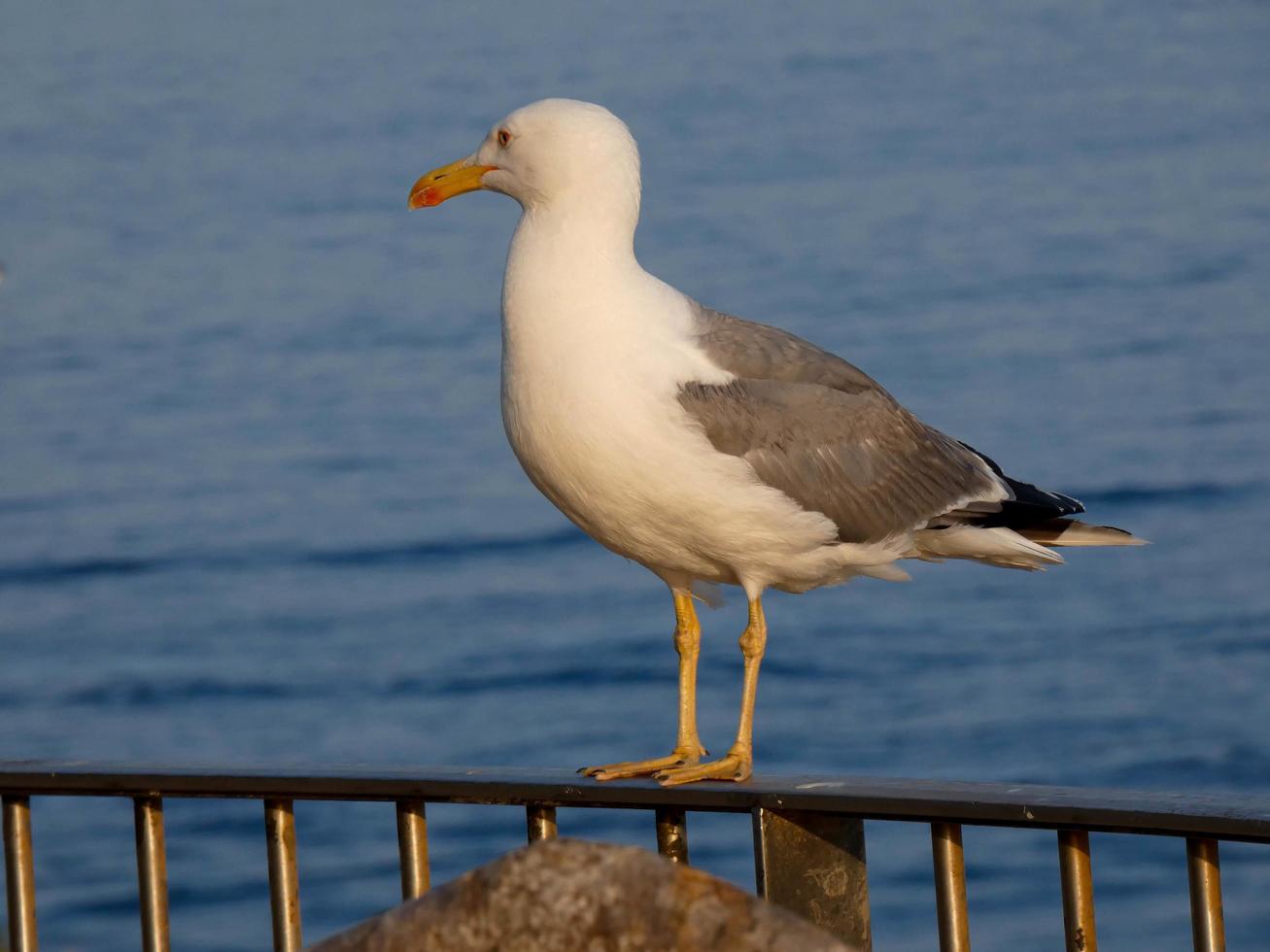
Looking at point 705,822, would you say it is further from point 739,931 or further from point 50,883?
point 739,931

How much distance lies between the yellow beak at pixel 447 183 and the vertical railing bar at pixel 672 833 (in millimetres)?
1651

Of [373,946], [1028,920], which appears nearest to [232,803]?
[1028,920]

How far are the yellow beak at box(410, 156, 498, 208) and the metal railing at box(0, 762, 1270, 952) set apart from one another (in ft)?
5.05

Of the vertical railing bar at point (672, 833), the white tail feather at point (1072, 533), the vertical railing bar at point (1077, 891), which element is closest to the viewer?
the vertical railing bar at point (1077, 891)

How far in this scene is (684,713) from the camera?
4.14 metres

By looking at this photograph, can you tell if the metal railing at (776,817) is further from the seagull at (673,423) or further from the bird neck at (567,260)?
the bird neck at (567,260)

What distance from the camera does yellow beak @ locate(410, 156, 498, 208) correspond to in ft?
14.0

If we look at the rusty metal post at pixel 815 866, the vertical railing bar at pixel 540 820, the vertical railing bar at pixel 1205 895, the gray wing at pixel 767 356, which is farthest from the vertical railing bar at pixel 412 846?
the gray wing at pixel 767 356

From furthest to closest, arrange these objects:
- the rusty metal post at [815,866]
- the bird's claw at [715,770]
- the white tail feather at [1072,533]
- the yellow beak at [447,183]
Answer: the white tail feather at [1072,533]
the yellow beak at [447,183]
the bird's claw at [715,770]
the rusty metal post at [815,866]

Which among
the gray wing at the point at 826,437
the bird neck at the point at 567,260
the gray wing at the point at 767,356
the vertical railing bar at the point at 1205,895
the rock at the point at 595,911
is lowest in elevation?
the vertical railing bar at the point at 1205,895

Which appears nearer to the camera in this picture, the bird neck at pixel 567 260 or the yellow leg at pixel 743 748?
the yellow leg at pixel 743 748

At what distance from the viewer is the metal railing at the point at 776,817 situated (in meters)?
2.55

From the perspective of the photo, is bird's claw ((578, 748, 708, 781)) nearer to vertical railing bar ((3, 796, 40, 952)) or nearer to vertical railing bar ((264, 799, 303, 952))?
Answer: vertical railing bar ((264, 799, 303, 952))

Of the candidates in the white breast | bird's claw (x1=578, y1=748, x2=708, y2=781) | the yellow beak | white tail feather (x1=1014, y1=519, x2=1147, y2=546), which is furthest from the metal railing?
white tail feather (x1=1014, y1=519, x2=1147, y2=546)
